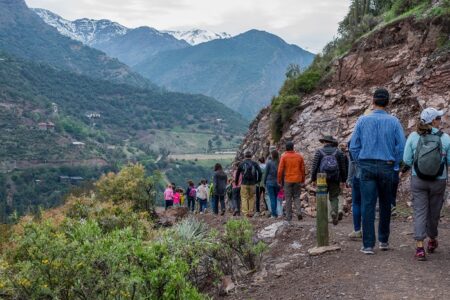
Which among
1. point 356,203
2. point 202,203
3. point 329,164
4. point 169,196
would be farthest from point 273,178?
point 169,196

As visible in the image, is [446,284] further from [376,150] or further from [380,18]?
[380,18]

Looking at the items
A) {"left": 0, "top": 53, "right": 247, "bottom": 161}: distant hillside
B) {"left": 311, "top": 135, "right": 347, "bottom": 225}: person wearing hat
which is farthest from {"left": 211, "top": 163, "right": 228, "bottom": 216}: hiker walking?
{"left": 0, "top": 53, "right": 247, "bottom": 161}: distant hillside

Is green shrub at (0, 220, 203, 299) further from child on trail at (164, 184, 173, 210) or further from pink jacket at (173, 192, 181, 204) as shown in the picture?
pink jacket at (173, 192, 181, 204)

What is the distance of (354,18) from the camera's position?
70.6 feet

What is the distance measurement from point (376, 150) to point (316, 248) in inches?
63.8

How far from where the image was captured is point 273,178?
37.8 feet

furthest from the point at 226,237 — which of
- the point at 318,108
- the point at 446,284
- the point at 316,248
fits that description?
the point at 318,108

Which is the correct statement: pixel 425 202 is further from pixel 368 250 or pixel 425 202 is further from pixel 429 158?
pixel 368 250

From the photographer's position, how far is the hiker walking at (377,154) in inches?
241

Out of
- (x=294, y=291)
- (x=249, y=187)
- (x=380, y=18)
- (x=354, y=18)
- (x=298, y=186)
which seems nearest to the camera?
(x=294, y=291)

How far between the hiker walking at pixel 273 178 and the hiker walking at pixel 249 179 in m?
0.50

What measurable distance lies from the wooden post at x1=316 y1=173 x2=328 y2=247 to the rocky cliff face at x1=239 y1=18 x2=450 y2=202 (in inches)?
234

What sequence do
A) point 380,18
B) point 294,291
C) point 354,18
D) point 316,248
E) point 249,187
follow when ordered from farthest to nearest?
point 354,18, point 380,18, point 249,187, point 316,248, point 294,291

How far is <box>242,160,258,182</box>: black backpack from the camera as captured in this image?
472 inches
